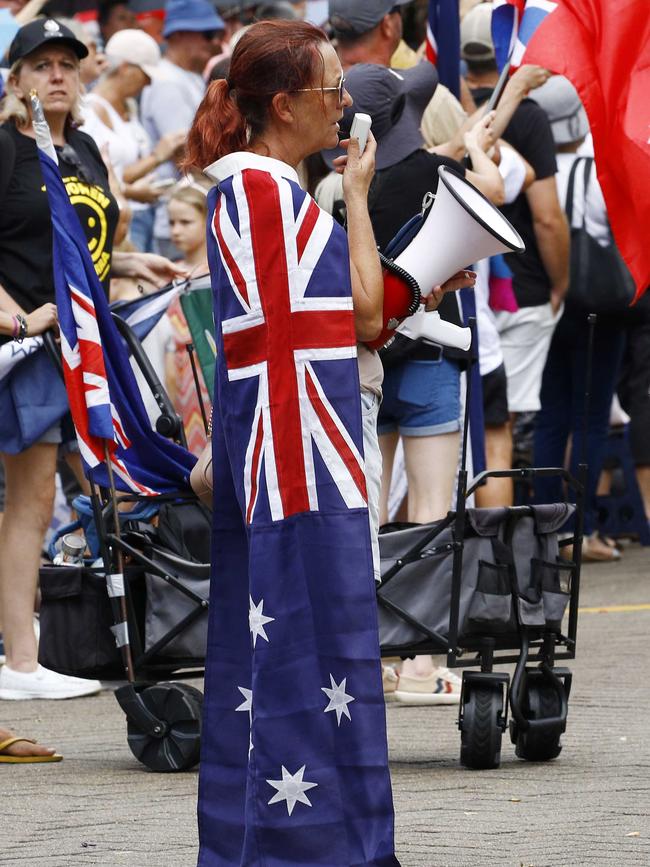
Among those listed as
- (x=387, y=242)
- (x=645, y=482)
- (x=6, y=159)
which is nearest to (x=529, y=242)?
(x=645, y=482)

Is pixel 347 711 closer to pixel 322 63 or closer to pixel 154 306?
pixel 322 63

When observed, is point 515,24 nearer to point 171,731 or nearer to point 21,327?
point 21,327

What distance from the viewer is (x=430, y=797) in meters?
5.19

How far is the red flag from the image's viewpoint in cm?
638

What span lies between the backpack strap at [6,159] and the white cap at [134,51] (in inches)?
167

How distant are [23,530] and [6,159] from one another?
1311 mm

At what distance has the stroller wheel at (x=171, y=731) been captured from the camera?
18.5 ft

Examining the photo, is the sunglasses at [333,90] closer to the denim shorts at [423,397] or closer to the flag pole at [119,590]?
the flag pole at [119,590]

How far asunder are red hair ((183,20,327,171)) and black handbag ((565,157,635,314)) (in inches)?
216

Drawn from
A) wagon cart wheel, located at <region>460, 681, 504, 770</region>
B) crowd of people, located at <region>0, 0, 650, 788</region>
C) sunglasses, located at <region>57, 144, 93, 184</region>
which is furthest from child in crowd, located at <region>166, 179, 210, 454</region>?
wagon cart wheel, located at <region>460, 681, 504, 770</region>

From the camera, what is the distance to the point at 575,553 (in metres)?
5.71

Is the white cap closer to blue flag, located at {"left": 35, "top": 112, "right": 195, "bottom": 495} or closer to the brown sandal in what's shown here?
blue flag, located at {"left": 35, "top": 112, "right": 195, "bottom": 495}

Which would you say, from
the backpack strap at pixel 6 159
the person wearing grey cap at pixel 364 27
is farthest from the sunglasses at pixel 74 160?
the person wearing grey cap at pixel 364 27

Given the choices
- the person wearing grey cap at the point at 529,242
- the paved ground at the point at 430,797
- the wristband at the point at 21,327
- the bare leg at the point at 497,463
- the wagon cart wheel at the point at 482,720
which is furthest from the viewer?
the person wearing grey cap at the point at 529,242
